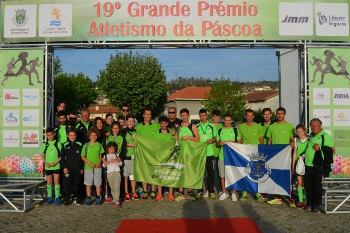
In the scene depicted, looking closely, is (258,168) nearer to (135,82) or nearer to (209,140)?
(209,140)

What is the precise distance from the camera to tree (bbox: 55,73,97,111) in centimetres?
4709

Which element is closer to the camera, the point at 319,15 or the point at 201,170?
the point at 201,170

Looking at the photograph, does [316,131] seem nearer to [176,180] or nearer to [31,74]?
[176,180]

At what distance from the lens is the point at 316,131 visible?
8664mm

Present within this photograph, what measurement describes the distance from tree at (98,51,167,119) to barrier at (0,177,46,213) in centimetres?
2950

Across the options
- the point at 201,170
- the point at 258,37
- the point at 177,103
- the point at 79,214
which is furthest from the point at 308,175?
the point at 177,103

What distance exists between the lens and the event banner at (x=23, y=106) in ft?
35.3

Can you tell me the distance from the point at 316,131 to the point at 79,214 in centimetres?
511

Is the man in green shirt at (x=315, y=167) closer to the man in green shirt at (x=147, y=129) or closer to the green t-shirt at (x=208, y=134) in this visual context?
the green t-shirt at (x=208, y=134)

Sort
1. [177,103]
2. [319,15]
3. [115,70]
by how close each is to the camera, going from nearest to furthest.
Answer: [319,15], [115,70], [177,103]

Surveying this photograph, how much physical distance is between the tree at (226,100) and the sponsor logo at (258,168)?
48.8 meters

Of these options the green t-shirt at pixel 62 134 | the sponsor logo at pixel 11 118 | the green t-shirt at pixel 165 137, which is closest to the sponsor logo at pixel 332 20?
the green t-shirt at pixel 165 137

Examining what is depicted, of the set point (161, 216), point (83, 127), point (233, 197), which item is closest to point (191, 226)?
point (161, 216)

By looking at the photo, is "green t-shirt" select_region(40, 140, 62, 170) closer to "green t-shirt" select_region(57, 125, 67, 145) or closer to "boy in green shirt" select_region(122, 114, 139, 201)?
"green t-shirt" select_region(57, 125, 67, 145)
